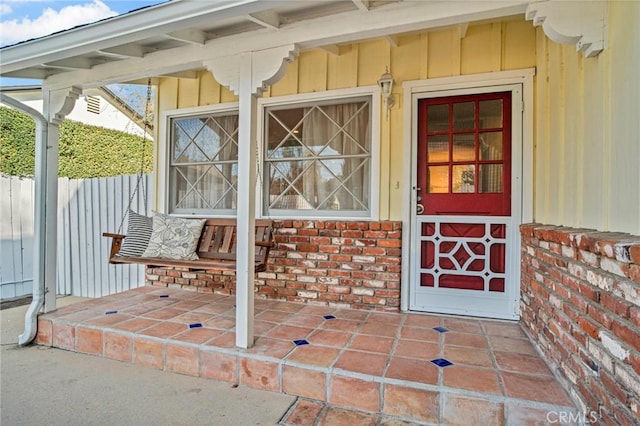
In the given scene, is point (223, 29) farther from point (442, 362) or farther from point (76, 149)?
point (76, 149)

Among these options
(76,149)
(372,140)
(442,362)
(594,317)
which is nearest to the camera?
(594,317)

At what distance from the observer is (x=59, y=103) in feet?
10.0

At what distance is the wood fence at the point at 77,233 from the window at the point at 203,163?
477 millimetres

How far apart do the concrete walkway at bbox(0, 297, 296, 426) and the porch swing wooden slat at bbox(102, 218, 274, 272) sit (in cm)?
83

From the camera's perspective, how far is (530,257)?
2521mm

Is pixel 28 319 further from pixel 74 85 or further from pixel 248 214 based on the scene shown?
pixel 248 214

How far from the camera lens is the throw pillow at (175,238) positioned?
3400mm

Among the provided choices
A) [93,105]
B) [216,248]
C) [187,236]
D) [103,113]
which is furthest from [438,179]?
[103,113]

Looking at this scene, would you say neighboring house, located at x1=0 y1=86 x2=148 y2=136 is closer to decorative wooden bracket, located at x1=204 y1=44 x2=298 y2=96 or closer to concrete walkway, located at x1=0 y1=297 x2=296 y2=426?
decorative wooden bracket, located at x1=204 y1=44 x2=298 y2=96

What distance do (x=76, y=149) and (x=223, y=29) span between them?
6.51 m

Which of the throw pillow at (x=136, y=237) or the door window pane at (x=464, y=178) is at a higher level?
the door window pane at (x=464, y=178)

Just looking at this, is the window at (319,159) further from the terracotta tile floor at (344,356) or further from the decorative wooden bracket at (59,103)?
the decorative wooden bracket at (59,103)

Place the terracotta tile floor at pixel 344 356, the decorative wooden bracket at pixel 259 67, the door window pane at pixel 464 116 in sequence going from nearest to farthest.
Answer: the terracotta tile floor at pixel 344 356, the decorative wooden bracket at pixel 259 67, the door window pane at pixel 464 116

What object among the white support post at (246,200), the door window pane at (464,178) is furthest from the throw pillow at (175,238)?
the door window pane at (464,178)
